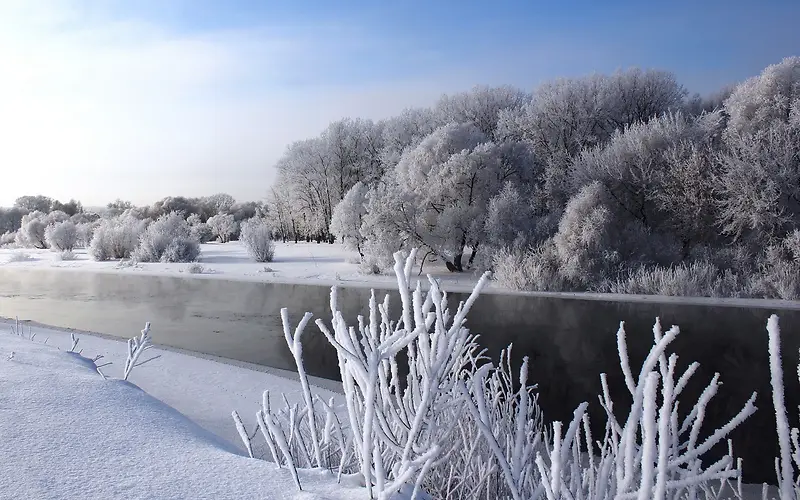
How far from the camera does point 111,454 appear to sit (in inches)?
92.4

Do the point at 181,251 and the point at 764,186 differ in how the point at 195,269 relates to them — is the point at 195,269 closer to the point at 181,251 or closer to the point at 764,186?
the point at 181,251

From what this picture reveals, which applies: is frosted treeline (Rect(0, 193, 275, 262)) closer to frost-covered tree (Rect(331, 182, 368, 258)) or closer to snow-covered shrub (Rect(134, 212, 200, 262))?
snow-covered shrub (Rect(134, 212, 200, 262))

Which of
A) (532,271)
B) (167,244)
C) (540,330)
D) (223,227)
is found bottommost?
(540,330)

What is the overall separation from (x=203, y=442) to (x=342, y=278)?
1650cm

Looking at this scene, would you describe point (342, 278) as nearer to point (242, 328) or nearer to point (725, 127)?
point (242, 328)

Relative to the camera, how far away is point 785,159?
1573cm

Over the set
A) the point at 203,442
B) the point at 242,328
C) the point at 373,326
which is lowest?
the point at 242,328

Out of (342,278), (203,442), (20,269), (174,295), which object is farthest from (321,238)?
(203,442)

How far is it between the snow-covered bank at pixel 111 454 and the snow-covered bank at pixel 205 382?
1618 mm

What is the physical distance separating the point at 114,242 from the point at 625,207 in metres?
25.2

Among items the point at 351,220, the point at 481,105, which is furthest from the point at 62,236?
the point at 481,105

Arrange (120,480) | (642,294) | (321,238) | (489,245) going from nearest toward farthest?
1. (120,480)
2. (642,294)
3. (489,245)
4. (321,238)

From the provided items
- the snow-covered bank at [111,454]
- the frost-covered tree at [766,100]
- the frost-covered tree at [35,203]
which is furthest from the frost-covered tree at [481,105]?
the frost-covered tree at [35,203]

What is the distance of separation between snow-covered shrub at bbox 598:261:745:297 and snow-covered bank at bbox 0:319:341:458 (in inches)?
433
